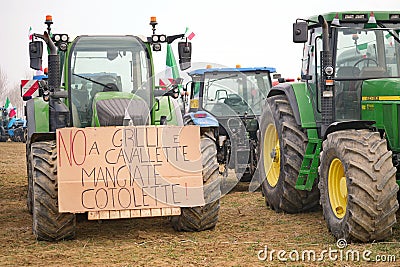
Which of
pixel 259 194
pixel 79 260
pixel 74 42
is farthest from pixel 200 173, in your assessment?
pixel 259 194

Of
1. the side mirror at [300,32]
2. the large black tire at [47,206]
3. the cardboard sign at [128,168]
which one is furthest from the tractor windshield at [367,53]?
the large black tire at [47,206]

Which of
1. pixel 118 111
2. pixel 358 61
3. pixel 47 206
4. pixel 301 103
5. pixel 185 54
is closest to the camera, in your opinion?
pixel 47 206

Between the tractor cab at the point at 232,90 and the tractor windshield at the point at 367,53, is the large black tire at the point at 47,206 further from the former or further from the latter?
the tractor cab at the point at 232,90

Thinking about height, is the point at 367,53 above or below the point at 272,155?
above

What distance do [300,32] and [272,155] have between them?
2.47 m

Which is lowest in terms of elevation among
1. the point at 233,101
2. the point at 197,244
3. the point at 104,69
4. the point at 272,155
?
the point at 197,244

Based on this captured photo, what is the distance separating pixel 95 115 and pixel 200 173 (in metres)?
1.51

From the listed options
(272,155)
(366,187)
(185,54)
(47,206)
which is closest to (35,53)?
(185,54)

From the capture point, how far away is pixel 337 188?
7543mm

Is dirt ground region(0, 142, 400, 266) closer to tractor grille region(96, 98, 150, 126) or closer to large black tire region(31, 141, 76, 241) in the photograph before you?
large black tire region(31, 141, 76, 241)

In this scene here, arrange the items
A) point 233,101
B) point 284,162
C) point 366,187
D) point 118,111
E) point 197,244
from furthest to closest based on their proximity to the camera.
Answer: point 233,101 → point 284,162 → point 118,111 → point 197,244 → point 366,187

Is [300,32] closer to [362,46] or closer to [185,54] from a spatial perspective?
[362,46]

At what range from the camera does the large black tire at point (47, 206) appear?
24.4 feet

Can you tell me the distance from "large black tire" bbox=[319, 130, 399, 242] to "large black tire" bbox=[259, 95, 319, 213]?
1.75 meters
